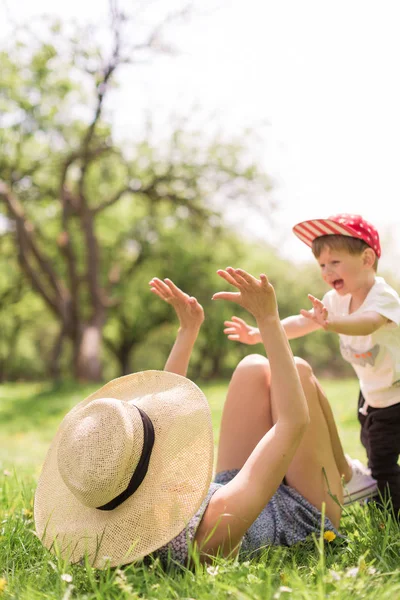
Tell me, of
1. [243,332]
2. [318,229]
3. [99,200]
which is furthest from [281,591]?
[99,200]

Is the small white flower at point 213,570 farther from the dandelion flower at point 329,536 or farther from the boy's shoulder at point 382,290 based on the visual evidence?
the boy's shoulder at point 382,290

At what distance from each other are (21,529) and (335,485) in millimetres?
1474

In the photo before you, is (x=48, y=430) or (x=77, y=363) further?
(x=77, y=363)

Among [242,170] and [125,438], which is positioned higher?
[242,170]

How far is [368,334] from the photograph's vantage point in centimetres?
290

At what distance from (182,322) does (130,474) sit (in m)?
1.02

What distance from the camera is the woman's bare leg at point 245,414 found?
9.14ft

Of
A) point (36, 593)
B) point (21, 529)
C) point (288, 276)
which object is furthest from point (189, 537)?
point (288, 276)

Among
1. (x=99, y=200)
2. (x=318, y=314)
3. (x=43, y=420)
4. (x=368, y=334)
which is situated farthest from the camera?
(x=99, y=200)

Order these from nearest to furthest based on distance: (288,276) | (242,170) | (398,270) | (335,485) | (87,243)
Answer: (335,485) → (87,243) → (242,170) → (288,276) → (398,270)

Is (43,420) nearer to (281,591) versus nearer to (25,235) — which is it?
(25,235)

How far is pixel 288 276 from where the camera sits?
1035 inches

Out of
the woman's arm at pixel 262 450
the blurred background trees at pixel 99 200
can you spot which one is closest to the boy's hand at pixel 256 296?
the woman's arm at pixel 262 450

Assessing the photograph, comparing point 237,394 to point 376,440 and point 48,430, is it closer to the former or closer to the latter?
point 376,440
